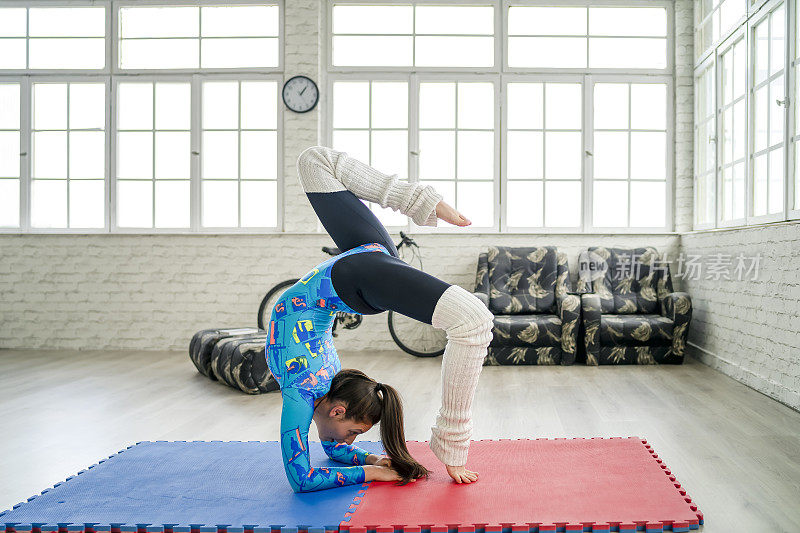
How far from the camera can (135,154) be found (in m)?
6.51

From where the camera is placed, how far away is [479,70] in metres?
6.36

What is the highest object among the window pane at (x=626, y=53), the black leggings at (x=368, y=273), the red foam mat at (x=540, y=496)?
the window pane at (x=626, y=53)

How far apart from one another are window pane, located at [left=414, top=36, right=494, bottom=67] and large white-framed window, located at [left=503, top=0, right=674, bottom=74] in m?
0.19

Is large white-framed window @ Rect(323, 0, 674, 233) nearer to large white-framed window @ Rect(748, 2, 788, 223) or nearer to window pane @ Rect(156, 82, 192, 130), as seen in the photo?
window pane @ Rect(156, 82, 192, 130)

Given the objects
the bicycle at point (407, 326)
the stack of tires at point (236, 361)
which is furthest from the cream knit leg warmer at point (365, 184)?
the bicycle at point (407, 326)

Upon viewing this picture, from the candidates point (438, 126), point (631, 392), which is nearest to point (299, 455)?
point (631, 392)

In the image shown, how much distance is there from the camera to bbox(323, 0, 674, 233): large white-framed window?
632cm

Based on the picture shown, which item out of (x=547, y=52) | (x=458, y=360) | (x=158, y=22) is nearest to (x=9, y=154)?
(x=158, y=22)

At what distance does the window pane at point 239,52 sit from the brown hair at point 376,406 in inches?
188

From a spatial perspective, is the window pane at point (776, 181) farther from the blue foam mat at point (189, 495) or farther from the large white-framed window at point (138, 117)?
the large white-framed window at point (138, 117)

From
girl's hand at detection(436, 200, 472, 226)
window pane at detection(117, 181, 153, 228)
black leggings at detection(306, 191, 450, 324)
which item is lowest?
black leggings at detection(306, 191, 450, 324)

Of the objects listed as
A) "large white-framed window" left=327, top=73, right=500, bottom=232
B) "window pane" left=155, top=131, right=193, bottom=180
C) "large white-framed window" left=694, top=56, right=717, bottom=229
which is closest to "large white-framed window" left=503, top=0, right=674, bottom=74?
"large white-framed window" left=694, top=56, right=717, bottom=229

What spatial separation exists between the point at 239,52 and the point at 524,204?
3185 millimetres

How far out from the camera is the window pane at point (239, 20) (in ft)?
21.0
